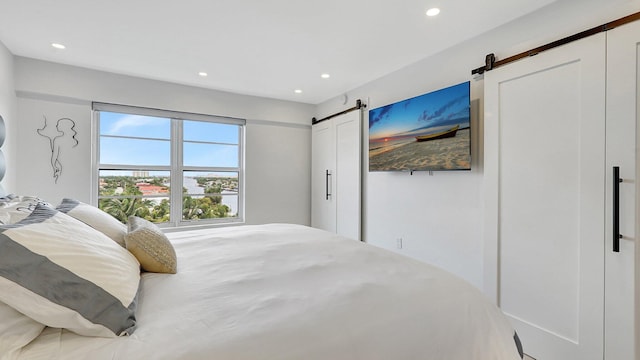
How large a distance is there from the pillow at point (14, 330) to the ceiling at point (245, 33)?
2042 millimetres

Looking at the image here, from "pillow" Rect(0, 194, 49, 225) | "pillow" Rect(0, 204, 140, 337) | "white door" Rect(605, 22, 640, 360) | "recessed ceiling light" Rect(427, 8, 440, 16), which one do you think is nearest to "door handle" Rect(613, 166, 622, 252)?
"white door" Rect(605, 22, 640, 360)

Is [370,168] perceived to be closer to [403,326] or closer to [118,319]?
[403,326]

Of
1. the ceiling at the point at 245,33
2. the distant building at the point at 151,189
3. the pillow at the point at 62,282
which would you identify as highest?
the ceiling at the point at 245,33

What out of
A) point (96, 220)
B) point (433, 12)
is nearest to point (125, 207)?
point (96, 220)

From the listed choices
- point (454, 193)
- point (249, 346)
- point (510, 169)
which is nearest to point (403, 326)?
point (249, 346)

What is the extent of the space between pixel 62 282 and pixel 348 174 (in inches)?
132

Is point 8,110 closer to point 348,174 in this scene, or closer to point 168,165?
point 168,165

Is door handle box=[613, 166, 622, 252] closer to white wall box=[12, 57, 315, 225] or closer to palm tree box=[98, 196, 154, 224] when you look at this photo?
white wall box=[12, 57, 315, 225]

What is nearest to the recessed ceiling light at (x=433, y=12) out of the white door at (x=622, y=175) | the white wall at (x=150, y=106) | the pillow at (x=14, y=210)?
the white door at (x=622, y=175)

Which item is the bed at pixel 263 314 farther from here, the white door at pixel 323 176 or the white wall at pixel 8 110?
the white door at pixel 323 176

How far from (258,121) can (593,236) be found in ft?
12.8

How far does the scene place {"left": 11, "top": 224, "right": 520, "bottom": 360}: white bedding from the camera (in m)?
0.80

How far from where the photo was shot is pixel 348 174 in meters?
3.96

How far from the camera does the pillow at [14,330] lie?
72 cm
